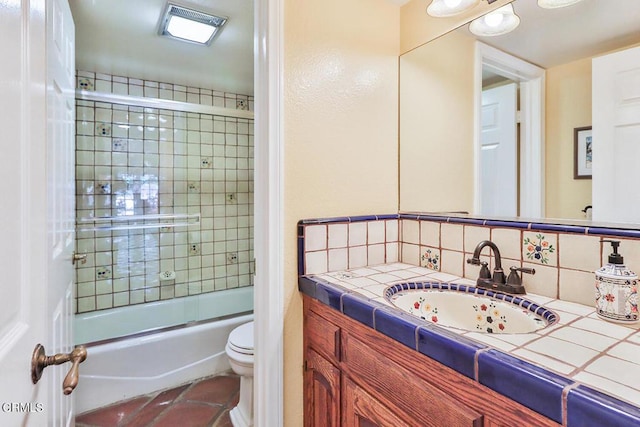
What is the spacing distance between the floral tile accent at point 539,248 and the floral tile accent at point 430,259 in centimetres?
33

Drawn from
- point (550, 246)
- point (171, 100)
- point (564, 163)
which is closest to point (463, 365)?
point (550, 246)

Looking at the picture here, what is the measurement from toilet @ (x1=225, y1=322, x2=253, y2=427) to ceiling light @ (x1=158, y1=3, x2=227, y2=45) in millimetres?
1704

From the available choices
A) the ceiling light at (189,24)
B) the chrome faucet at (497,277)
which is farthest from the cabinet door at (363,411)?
the ceiling light at (189,24)

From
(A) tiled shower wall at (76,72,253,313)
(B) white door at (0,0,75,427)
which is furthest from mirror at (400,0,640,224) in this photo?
(A) tiled shower wall at (76,72,253,313)

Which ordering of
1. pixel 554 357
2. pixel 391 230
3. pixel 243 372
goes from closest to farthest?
pixel 554 357
pixel 391 230
pixel 243 372

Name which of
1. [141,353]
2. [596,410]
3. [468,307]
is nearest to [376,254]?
[468,307]

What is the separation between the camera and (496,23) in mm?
1171

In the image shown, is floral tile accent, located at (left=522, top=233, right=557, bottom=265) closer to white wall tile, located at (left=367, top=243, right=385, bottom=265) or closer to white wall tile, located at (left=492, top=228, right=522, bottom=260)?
white wall tile, located at (left=492, top=228, right=522, bottom=260)

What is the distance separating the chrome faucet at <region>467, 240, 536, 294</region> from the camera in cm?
99

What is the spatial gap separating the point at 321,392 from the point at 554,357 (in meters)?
0.75

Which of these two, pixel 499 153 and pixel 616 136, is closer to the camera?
pixel 616 136

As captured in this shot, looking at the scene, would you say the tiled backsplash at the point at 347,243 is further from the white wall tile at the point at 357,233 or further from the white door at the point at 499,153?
the white door at the point at 499,153

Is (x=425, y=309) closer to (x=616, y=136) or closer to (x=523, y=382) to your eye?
(x=523, y=382)

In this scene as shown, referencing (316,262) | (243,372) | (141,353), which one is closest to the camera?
(316,262)
